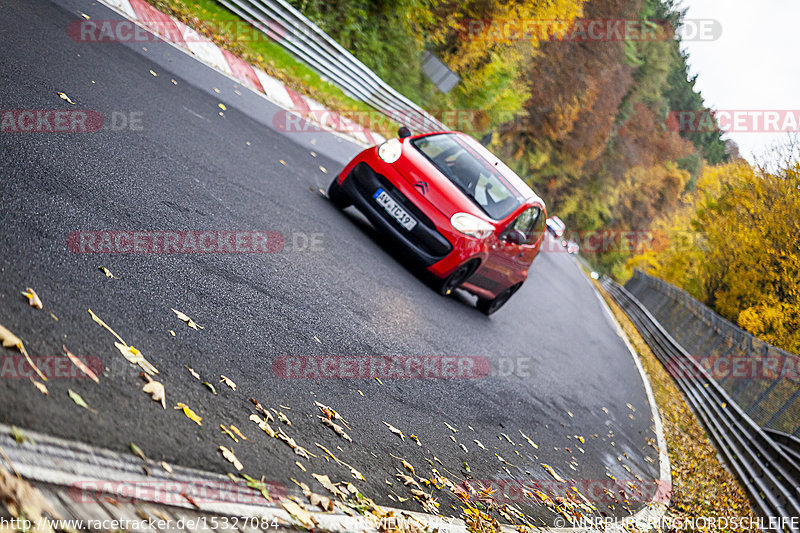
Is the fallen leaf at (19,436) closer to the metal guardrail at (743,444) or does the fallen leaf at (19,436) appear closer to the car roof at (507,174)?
the car roof at (507,174)

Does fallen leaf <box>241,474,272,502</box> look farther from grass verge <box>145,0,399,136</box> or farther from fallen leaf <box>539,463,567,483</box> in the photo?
grass verge <box>145,0,399,136</box>

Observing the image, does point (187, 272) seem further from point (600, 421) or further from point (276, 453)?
point (600, 421)

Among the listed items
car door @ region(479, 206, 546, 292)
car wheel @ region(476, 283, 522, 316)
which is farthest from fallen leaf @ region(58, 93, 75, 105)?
car wheel @ region(476, 283, 522, 316)

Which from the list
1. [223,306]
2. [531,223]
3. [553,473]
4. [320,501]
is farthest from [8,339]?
[531,223]

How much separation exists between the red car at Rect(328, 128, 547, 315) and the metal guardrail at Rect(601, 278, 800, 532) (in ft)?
16.2

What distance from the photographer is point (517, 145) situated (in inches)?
2021

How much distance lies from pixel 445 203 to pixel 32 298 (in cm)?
626

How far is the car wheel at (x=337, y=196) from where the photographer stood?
10.2 meters

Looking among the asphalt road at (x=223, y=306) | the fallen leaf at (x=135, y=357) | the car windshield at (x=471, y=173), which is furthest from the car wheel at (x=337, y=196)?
the fallen leaf at (x=135, y=357)

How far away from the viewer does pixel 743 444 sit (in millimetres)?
13156

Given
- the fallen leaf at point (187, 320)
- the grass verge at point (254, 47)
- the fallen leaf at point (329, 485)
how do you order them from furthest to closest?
1. the grass verge at point (254, 47)
2. the fallen leaf at point (187, 320)
3. the fallen leaf at point (329, 485)

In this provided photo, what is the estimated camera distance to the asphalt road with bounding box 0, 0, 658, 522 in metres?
3.75

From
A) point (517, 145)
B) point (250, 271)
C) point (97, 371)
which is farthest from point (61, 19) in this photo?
point (517, 145)

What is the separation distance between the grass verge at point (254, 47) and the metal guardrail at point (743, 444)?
1115cm
